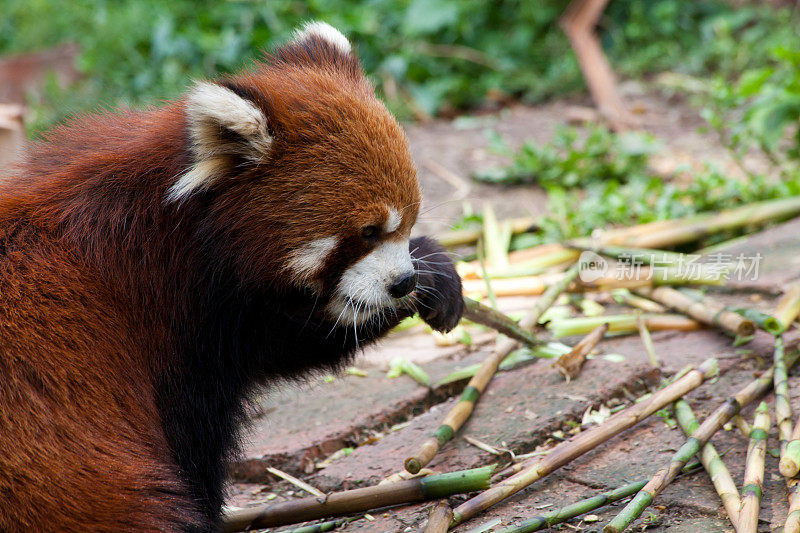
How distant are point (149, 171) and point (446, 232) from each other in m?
3.30

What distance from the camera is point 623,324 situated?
4.24 metres

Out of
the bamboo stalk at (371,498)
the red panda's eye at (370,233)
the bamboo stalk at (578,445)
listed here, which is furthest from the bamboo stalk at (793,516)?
the red panda's eye at (370,233)

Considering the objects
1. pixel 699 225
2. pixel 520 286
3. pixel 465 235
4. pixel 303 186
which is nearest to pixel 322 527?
pixel 303 186

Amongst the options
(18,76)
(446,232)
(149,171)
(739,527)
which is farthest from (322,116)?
(18,76)

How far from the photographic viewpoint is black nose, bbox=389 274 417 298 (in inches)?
116

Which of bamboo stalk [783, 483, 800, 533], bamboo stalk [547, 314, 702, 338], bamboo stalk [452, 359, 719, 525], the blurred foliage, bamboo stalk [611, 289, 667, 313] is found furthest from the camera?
the blurred foliage

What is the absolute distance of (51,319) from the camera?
2490 millimetres

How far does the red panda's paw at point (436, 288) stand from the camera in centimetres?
331

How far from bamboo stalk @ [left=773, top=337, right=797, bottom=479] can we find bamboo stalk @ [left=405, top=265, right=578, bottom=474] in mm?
1141

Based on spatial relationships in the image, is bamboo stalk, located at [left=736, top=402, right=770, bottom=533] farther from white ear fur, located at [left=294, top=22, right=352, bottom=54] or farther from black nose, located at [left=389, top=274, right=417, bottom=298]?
white ear fur, located at [left=294, top=22, right=352, bottom=54]

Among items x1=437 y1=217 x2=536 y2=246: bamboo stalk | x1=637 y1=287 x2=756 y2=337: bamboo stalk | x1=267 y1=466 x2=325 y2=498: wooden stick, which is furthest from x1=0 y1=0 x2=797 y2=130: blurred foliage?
x1=267 y1=466 x2=325 y2=498: wooden stick

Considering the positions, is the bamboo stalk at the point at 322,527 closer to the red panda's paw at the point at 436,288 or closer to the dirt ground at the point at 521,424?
the dirt ground at the point at 521,424

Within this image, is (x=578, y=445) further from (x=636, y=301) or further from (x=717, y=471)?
(x=636, y=301)

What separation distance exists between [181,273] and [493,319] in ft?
4.94
